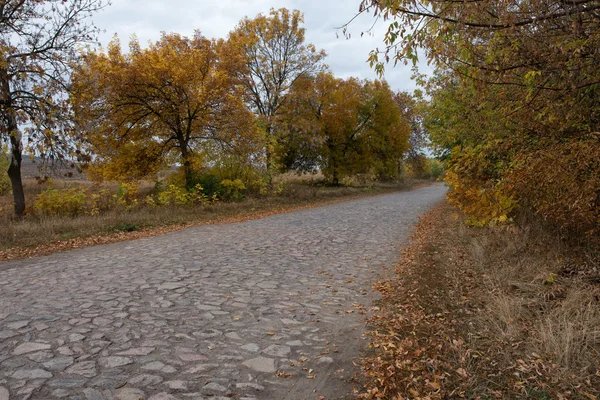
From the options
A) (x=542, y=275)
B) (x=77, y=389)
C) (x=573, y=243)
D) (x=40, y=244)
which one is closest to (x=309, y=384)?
(x=77, y=389)

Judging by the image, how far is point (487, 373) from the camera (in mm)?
3418

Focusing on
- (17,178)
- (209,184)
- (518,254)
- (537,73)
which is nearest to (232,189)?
(209,184)

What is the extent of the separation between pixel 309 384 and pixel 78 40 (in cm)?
1347

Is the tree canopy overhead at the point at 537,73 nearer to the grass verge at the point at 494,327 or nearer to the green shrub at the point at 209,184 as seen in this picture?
the grass verge at the point at 494,327

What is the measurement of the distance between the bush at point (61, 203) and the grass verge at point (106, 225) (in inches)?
19.5

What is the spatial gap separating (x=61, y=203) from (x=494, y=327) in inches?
544

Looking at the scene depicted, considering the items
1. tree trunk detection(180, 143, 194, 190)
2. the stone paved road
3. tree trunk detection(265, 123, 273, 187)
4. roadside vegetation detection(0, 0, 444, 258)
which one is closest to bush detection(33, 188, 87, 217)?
roadside vegetation detection(0, 0, 444, 258)

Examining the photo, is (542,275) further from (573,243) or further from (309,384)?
(309,384)

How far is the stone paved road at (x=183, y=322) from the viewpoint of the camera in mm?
3287

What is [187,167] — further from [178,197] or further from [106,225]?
[106,225]

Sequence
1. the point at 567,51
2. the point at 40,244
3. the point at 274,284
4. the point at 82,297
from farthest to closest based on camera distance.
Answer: the point at 40,244, the point at 274,284, the point at 82,297, the point at 567,51

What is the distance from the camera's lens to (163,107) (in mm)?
16938

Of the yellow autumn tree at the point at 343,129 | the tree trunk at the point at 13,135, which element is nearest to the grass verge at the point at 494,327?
the tree trunk at the point at 13,135

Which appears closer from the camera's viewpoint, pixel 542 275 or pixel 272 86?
pixel 542 275
